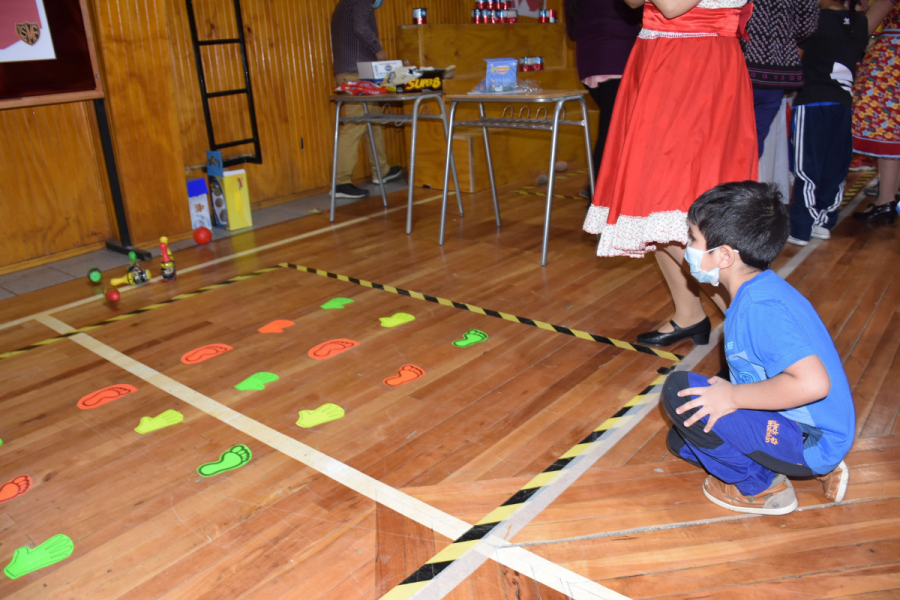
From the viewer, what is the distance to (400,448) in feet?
6.33

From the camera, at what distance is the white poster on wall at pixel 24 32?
329 cm

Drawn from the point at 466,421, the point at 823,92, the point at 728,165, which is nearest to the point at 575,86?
the point at 823,92

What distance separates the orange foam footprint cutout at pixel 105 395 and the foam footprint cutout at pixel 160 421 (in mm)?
235

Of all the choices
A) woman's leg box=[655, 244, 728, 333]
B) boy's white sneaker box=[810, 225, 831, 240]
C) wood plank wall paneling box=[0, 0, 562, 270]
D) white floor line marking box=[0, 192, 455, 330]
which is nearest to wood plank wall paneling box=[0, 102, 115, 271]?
wood plank wall paneling box=[0, 0, 562, 270]

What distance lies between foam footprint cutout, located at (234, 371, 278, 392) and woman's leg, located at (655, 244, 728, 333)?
4.79 ft

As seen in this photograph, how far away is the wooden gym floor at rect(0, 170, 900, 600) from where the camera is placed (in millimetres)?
1468

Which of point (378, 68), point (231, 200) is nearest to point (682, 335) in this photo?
point (378, 68)

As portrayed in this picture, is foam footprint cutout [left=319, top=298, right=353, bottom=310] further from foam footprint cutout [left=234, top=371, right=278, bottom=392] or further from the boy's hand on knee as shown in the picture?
the boy's hand on knee

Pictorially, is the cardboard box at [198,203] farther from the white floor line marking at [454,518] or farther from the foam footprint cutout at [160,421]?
the foam footprint cutout at [160,421]

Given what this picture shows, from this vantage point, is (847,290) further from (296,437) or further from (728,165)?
(296,437)

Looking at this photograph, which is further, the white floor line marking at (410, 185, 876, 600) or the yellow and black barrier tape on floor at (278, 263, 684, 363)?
the yellow and black barrier tape on floor at (278, 263, 684, 363)

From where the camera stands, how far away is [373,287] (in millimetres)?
3209

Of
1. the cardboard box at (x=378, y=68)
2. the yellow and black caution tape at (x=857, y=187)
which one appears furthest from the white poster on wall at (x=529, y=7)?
the yellow and black caution tape at (x=857, y=187)

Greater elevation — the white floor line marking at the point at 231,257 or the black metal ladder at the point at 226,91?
the black metal ladder at the point at 226,91
